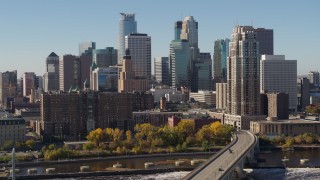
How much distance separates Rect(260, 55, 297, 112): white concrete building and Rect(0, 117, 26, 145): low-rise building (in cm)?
6644

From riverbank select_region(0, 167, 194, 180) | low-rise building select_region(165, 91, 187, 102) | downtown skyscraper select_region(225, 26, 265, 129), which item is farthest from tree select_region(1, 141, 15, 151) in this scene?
low-rise building select_region(165, 91, 187, 102)

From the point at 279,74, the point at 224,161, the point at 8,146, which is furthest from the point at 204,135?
the point at 279,74

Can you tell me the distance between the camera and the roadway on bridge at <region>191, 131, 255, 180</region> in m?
50.1

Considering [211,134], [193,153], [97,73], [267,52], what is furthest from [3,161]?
[267,52]

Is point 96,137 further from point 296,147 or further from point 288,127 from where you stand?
point 288,127

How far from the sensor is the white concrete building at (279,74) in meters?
140

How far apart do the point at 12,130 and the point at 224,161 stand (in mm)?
42036

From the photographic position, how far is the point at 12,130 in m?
90.4

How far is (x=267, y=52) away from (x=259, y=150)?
11465cm

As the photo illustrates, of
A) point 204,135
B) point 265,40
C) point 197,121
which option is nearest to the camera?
point 204,135

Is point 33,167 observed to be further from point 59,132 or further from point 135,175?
point 59,132

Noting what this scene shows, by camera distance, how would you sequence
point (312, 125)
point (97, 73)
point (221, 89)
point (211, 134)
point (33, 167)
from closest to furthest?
point (33, 167) < point (211, 134) < point (312, 125) < point (221, 89) < point (97, 73)

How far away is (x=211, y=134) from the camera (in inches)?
3578

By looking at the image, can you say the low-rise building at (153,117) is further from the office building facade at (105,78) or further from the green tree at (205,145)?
the office building facade at (105,78)
